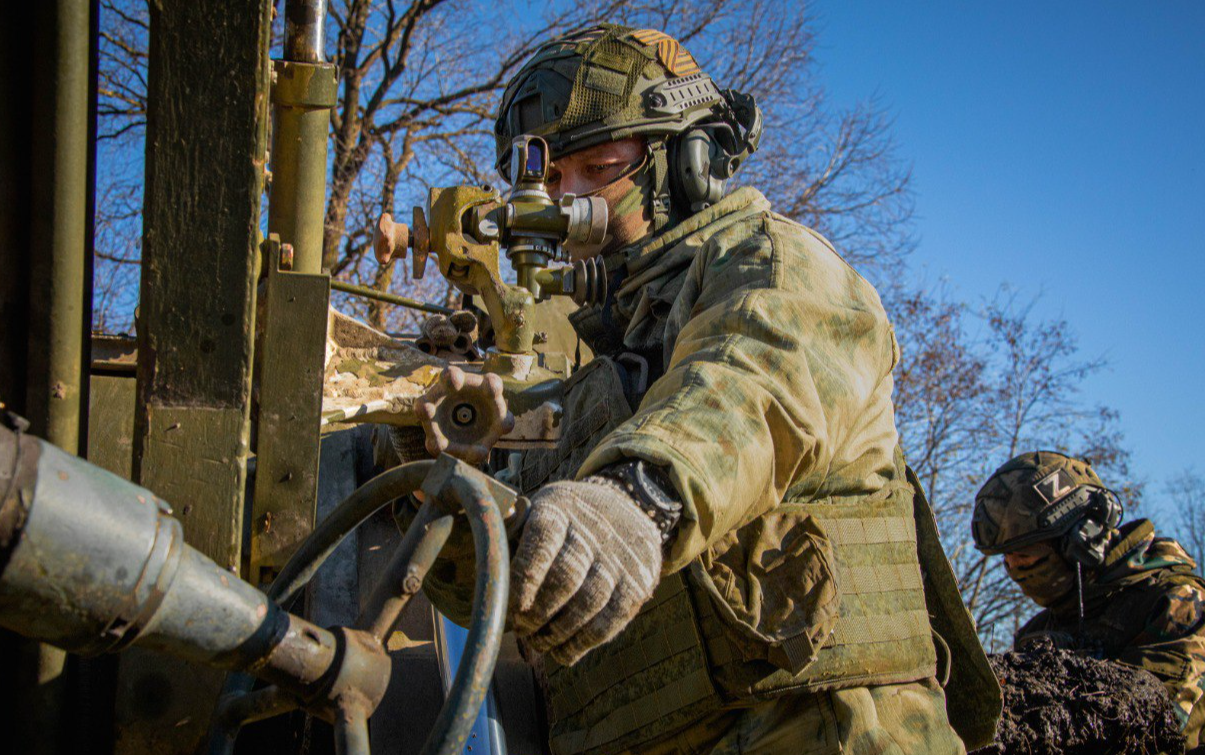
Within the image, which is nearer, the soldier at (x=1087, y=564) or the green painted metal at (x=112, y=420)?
the green painted metal at (x=112, y=420)

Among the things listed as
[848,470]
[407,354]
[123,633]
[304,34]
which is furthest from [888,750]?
[407,354]

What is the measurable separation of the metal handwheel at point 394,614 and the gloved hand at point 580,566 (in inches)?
3.5

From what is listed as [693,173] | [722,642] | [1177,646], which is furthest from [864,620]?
[1177,646]

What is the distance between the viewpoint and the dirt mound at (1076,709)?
510cm

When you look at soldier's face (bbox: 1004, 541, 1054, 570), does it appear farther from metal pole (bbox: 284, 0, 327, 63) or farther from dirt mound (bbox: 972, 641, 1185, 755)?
metal pole (bbox: 284, 0, 327, 63)

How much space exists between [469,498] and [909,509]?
178 centimetres

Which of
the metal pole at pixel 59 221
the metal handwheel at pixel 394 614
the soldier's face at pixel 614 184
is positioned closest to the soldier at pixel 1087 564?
the soldier's face at pixel 614 184

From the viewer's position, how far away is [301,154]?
280 centimetres

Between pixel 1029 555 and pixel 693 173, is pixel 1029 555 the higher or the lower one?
the lower one

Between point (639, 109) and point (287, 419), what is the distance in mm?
2132

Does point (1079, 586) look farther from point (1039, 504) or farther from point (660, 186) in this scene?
point (660, 186)

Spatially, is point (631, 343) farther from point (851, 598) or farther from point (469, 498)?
point (469, 498)

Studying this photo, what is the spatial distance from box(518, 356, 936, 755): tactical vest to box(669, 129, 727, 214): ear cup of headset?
0.86m

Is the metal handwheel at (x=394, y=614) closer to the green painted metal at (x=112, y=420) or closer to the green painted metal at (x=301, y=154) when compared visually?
the green painted metal at (x=301, y=154)
